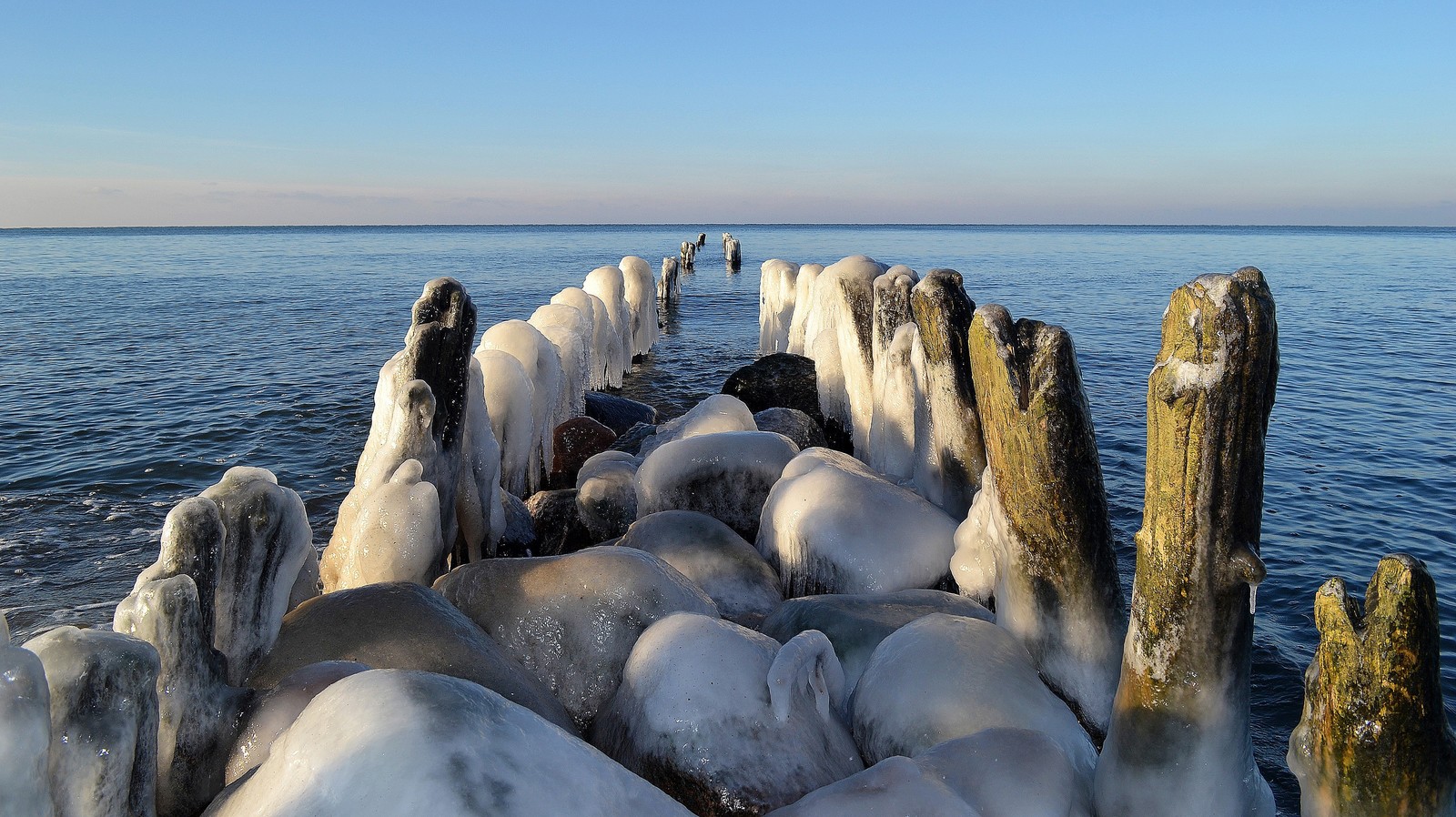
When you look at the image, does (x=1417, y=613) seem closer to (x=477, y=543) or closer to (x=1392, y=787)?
(x=1392, y=787)

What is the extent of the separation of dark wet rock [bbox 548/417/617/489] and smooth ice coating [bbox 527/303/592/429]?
35 centimetres

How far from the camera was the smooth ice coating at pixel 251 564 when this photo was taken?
4180 millimetres

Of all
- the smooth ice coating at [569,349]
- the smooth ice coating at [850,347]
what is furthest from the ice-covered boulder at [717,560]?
the smooth ice coating at [569,349]

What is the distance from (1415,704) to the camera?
3.37 m

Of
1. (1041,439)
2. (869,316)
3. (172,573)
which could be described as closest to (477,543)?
(172,573)

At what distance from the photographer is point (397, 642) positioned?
14.5ft

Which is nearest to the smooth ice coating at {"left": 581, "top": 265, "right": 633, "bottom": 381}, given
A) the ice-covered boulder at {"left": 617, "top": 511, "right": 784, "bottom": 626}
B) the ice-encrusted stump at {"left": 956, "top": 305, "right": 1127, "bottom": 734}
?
the ice-covered boulder at {"left": 617, "top": 511, "right": 784, "bottom": 626}

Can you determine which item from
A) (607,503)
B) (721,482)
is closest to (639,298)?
(607,503)

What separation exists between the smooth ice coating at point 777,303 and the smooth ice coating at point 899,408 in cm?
1137

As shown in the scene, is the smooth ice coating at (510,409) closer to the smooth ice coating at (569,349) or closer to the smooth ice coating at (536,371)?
the smooth ice coating at (536,371)

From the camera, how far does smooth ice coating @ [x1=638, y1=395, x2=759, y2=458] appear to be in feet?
32.8

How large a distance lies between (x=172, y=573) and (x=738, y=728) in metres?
2.39

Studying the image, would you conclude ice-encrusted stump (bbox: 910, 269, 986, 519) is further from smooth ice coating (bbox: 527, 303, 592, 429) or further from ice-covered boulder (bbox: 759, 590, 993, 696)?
smooth ice coating (bbox: 527, 303, 592, 429)

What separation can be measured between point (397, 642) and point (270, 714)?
769 millimetres
